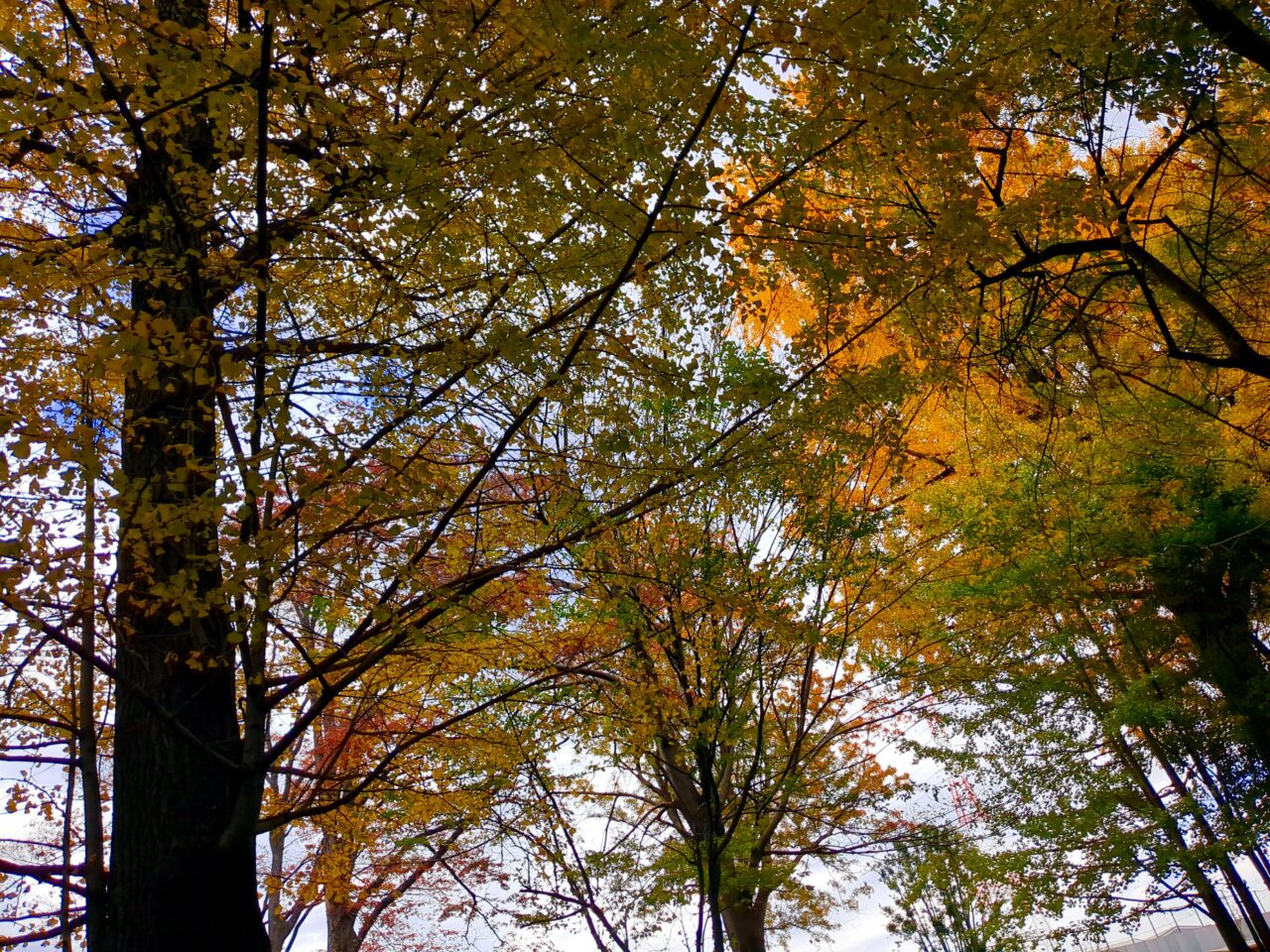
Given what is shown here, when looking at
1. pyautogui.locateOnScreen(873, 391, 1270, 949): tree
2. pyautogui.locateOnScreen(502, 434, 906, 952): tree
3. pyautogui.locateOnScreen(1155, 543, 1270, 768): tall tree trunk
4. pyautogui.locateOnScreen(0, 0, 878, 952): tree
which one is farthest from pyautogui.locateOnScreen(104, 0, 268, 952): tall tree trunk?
pyautogui.locateOnScreen(1155, 543, 1270, 768): tall tree trunk

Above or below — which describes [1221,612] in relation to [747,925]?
above

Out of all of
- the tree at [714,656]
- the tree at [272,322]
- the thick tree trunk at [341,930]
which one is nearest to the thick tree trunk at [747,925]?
the tree at [714,656]

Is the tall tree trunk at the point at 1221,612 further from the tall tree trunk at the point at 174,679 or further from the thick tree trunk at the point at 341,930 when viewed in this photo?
the thick tree trunk at the point at 341,930

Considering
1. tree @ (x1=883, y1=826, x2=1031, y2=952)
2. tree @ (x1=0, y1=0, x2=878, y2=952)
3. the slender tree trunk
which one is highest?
tree @ (x1=0, y1=0, x2=878, y2=952)

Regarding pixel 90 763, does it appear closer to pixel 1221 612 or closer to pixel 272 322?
pixel 272 322

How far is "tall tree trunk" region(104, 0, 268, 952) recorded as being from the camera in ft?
7.68

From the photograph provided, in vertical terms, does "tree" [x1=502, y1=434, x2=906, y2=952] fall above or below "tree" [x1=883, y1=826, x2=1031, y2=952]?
above

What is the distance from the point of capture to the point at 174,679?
2.83 metres

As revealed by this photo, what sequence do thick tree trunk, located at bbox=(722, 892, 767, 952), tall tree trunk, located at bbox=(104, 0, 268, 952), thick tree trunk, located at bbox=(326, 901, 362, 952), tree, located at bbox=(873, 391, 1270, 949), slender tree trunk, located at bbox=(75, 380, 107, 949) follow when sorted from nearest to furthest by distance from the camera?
slender tree trunk, located at bbox=(75, 380, 107, 949)
tall tree trunk, located at bbox=(104, 0, 268, 952)
thick tree trunk, located at bbox=(722, 892, 767, 952)
tree, located at bbox=(873, 391, 1270, 949)
thick tree trunk, located at bbox=(326, 901, 362, 952)

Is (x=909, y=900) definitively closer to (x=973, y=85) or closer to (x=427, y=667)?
(x=427, y=667)

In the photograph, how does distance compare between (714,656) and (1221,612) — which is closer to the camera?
(714,656)

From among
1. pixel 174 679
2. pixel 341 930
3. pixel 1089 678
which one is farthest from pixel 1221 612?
pixel 341 930

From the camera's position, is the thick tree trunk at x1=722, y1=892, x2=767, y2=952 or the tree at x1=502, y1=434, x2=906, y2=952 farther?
the thick tree trunk at x1=722, y1=892, x2=767, y2=952

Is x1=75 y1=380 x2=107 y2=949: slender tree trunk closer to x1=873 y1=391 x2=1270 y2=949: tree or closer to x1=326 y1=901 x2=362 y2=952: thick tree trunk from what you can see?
x1=873 y1=391 x2=1270 y2=949: tree
